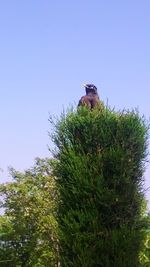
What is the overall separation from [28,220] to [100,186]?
1641 centimetres

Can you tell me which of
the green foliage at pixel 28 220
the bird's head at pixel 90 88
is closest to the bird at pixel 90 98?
the bird's head at pixel 90 88

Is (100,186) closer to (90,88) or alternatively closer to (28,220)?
(90,88)

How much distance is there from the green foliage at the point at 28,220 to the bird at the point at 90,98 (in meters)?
13.2

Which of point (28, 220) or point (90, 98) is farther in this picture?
point (28, 220)

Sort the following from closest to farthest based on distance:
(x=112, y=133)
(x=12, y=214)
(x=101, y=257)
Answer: (x=101, y=257)
(x=112, y=133)
(x=12, y=214)

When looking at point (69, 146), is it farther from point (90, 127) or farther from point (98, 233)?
point (98, 233)

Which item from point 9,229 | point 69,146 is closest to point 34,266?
point 9,229

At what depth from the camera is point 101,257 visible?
12000 mm

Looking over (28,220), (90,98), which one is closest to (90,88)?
(90,98)

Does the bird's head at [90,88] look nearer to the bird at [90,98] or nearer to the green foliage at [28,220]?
the bird at [90,98]

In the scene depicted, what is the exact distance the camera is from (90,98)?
13.7 meters

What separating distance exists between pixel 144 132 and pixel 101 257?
11.3ft

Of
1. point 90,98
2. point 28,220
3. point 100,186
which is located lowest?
point 100,186

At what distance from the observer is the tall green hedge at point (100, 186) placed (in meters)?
12.0
